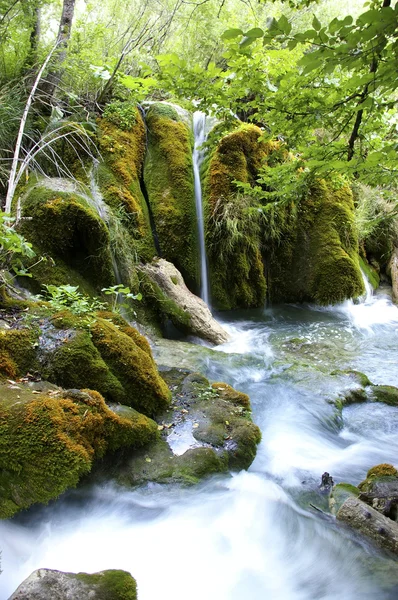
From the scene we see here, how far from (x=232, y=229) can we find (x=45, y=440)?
208 inches

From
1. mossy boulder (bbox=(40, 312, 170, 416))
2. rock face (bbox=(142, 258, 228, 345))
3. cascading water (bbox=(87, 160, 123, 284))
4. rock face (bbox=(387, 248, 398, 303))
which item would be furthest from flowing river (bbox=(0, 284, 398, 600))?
rock face (bbox=(387, 248, 398, 303))

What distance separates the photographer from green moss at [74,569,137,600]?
68.8 inches

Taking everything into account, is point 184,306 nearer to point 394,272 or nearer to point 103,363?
point 103,363

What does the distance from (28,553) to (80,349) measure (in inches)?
53.6

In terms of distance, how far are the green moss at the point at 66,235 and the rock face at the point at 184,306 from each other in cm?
85

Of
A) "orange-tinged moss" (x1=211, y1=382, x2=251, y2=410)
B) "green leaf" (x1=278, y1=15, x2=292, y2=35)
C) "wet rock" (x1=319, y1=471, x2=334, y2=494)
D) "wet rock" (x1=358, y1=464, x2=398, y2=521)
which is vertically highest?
"green leaf" (x1=278, y1=15, x2=292, y2=35)

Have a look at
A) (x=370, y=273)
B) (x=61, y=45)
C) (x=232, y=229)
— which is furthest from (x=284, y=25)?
(x=370, y=273)

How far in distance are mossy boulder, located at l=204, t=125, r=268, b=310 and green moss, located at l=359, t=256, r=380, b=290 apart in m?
3.04

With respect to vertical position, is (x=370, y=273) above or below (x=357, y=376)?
above

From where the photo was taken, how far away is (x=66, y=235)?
17.1 feet

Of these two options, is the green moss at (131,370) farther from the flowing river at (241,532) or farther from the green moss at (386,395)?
the green moss at (386,395)

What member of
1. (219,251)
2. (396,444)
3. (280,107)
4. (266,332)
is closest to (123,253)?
(219,251)

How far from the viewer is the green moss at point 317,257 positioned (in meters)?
7.94

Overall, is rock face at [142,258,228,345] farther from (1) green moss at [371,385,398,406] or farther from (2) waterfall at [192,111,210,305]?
(1) green moss at [371,385,398,406]
